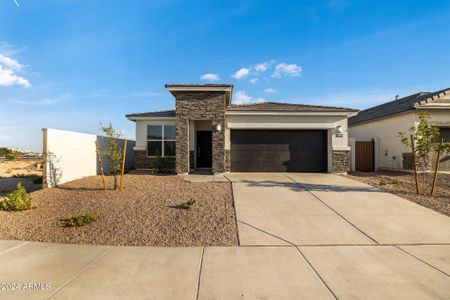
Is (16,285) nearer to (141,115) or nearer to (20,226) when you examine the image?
(20,226)

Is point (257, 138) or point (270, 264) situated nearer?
point (270, 264)

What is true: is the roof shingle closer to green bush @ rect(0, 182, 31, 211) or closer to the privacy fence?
the privacy fence

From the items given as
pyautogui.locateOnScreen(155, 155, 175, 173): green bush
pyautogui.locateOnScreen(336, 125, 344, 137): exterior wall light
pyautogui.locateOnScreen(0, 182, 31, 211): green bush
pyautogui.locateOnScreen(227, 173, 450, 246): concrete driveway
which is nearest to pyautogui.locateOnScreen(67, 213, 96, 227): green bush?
pyautogui.locateOnScreen(0, 182, 31, 211): green bush

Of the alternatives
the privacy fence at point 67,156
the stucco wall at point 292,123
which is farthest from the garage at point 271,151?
the privacy fence at point 67,156

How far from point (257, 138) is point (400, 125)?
28.8ft

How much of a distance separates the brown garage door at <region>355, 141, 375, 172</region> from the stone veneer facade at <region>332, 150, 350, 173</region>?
114 inches

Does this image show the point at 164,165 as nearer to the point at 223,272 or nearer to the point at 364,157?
the point at 223,272

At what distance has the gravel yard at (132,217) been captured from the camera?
529cm

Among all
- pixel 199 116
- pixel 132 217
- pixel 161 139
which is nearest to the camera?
pixel 132 217

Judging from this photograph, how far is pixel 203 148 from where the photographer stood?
48.5 feet

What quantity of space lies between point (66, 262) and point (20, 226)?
2.68m

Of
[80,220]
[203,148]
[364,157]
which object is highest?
[203,148]

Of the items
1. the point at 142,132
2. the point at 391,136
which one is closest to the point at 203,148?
the point at 142,132

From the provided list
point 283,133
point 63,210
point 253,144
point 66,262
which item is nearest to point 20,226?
point 63,210
